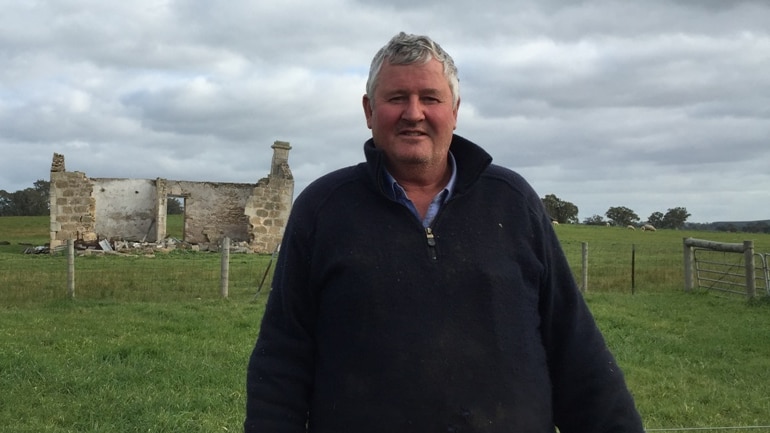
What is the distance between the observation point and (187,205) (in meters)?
31.2

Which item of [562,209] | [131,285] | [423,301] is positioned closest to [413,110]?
[423,301]

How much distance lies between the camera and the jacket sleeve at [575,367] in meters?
2.43

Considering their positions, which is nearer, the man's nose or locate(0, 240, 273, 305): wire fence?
the man's nose

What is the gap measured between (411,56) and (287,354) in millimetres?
972

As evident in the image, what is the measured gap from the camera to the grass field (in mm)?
5941

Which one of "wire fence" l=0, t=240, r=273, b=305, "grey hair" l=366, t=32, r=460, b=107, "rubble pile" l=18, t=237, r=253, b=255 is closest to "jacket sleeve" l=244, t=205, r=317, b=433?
"grey hair" l=366, t=32, r=460, b=107

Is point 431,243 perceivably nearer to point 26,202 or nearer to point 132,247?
point 132,247

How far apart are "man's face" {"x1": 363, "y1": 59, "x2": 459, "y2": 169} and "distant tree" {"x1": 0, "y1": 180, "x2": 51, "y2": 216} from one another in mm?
62870

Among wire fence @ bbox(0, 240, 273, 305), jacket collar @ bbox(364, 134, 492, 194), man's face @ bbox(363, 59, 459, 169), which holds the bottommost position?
wire fence @ bbox(0, 240, 273, 305)

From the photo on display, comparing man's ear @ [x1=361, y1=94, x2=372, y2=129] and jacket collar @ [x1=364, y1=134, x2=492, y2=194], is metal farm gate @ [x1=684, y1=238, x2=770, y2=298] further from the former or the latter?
man's ear @ [x1=361, y1=94, x2=372, y2=129]

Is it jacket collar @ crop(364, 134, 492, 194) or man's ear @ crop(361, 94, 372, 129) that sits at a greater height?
man's ear @ crop(361, 94, 372, 129)

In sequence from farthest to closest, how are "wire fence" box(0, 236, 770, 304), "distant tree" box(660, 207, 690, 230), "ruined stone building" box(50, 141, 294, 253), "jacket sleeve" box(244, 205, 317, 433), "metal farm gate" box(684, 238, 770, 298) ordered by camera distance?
1. "distant tree" box(660, 207, 690, 230)
2. "ruined stone building" box(50, 141, 294, 253)
3. "metal farm gate" box(684, 238, 770, 298)
4. "wire fence" box(0, 236, 770, 304)
5. "jacket sleeve" box(244, 205, 317, 433)

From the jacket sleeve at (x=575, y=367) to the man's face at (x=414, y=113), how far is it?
44cm

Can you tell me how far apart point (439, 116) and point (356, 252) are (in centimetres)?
48
